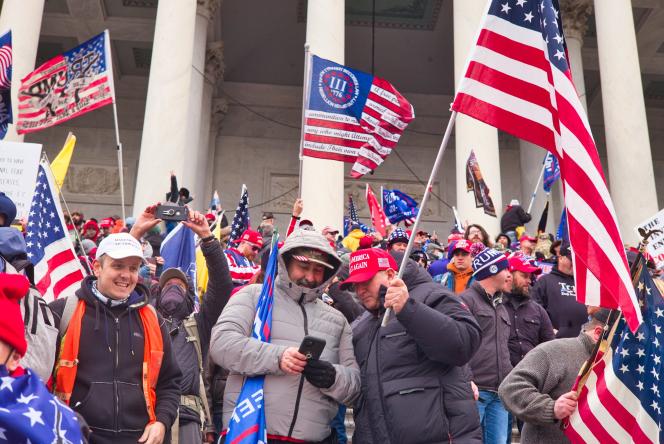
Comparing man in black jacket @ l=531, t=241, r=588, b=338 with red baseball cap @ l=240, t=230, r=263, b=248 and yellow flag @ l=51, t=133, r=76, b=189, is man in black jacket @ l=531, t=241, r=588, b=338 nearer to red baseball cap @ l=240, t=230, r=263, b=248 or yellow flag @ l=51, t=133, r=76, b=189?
red baseball cap @ l=240, t=230, r=263, b=248

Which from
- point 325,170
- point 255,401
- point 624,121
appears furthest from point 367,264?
point 624,121

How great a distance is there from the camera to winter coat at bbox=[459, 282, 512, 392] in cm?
551

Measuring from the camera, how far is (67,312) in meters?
3.43

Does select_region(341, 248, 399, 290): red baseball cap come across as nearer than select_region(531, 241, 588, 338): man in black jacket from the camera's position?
Yes

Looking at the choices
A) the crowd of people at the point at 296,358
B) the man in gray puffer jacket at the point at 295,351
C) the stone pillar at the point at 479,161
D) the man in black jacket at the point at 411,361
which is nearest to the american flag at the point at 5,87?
the crowd of people at the point at 296,358

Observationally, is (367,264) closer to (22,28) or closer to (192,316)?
(192,316)

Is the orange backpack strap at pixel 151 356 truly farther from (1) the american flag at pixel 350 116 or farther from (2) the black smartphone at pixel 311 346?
(1) the american flag at pixel 350 116

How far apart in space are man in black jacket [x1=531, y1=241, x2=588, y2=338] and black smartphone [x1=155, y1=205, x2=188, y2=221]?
423 cm

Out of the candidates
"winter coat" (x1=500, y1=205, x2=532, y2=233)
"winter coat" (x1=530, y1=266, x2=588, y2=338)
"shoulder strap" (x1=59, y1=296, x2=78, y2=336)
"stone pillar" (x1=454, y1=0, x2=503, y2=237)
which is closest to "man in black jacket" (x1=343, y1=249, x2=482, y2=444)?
"shoulder strap" (x1=59, y1=296, x2=78, y2=336)

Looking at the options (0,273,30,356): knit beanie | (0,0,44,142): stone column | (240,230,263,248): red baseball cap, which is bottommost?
(0,273,30,356): knit beanie

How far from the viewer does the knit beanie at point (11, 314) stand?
206 cm

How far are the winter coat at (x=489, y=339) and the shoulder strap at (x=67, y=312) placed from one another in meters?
3.20

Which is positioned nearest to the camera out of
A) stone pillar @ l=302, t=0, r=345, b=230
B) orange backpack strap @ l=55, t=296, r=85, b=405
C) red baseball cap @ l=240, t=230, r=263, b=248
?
orange backpack strap @ l=55, t=296, r=85, b=405

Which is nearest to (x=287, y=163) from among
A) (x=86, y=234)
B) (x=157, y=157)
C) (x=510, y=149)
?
(x=510, y=149)
